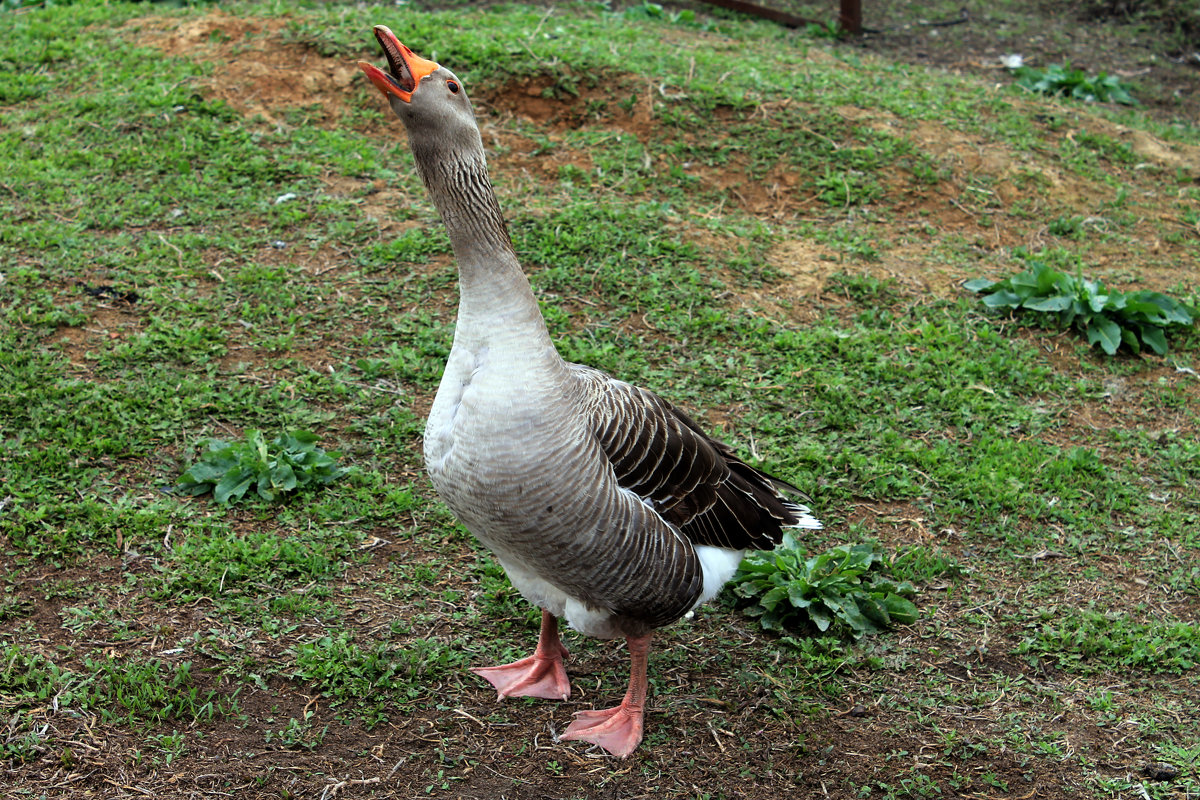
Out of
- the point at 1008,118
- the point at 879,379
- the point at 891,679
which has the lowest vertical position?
the point at 891,679

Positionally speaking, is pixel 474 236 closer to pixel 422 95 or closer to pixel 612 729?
pixel 422 95

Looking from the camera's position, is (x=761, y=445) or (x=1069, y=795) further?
(x=761, y=445)

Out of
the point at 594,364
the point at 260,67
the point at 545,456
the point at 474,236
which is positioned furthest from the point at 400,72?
the point at 260,67

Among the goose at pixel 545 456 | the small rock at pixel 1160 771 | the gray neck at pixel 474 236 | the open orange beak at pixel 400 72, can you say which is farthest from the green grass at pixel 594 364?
the open orange beak at pixel 400 72

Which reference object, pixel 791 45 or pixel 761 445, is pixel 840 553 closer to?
pixel 761 445

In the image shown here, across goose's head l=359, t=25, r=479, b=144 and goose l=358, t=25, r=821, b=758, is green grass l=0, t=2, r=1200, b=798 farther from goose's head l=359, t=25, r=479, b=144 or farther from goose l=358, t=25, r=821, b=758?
goose's head l=359, t=25, r=479, b=144

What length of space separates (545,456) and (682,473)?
0.69 m

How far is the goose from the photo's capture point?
3000mm

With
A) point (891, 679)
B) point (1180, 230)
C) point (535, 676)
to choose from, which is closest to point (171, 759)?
point (535, 676)

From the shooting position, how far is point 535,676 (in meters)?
3.76

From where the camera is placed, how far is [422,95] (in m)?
2.94

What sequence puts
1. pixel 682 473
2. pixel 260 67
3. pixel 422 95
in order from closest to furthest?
pixel 422 95 → pixel 682 473 → pixel 260 67

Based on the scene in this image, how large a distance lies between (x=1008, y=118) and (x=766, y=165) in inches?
88.4

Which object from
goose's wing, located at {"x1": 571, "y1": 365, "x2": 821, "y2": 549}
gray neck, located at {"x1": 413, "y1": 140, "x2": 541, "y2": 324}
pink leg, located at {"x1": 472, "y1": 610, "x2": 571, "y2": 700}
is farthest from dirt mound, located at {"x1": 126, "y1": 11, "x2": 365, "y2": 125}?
pink leg, located at {"x1": 472, "y1": 610, "x2": 571, "y2": 700}
